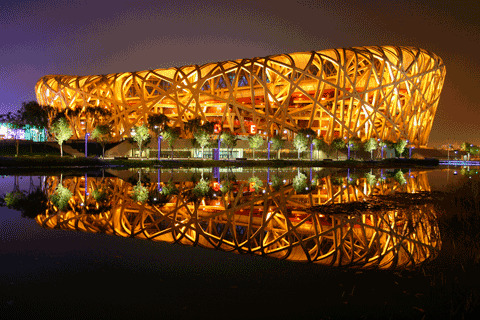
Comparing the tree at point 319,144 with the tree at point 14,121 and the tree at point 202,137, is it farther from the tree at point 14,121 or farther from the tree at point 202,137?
the tree at point 14,121

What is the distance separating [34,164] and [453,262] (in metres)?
37.2

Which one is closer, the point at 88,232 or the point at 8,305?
the point at 8,305

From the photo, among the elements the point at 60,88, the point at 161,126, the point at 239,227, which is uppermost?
the point at 60,88

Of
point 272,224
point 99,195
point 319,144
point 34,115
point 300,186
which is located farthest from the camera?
point 319,144

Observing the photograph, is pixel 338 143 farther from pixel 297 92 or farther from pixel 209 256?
pixel 209 256

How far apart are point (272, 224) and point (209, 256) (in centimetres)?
364

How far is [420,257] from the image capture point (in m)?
7.10

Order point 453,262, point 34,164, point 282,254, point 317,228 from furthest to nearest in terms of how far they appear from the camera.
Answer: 1. point 34,164
2. point 317,228
3. point 282,254
4. point 453,262

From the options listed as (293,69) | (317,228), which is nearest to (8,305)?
(317,228)

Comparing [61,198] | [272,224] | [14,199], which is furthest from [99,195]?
[272,224]

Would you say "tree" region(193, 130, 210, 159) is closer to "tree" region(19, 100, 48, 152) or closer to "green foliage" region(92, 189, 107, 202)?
"tree" region(19, 100, 48, 152)

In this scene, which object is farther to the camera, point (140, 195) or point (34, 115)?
point (34, 115)

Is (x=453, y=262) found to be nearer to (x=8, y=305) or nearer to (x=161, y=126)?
(x=8, y=305)

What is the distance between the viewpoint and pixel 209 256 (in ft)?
23.6
